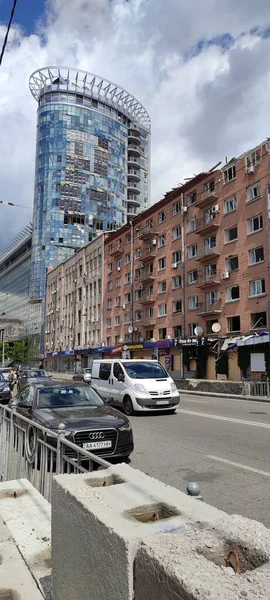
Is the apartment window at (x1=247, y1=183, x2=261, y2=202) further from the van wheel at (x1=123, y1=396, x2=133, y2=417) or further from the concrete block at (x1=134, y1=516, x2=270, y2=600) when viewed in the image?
the concrete block at (x1=134, y1=516, x2=270, y2=600)

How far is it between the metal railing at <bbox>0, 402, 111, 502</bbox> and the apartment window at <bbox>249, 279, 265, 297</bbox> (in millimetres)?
28194

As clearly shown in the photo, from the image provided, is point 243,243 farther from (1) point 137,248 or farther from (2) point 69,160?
(2) point 69,160

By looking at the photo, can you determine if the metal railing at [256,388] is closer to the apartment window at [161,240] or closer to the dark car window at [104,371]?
the dark car window at [104,371]

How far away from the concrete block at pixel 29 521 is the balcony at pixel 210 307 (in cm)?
3226

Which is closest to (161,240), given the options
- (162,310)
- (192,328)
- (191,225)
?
(191,225)

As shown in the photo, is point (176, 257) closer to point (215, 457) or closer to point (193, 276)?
point (193, 276)

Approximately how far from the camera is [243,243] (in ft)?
114

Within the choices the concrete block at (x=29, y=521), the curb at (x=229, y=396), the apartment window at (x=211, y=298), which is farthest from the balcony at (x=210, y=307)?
the concrete block at (x=29, y=521)

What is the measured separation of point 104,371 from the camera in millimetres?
16781

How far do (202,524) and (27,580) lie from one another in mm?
1881

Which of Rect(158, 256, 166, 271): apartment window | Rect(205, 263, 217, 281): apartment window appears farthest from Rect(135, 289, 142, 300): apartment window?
Rect(205, 263, 217, 281): apartment window

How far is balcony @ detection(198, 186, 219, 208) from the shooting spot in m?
38.2

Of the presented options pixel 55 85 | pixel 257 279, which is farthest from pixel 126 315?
pixel 55 85

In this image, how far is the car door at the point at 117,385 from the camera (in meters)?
15.1
